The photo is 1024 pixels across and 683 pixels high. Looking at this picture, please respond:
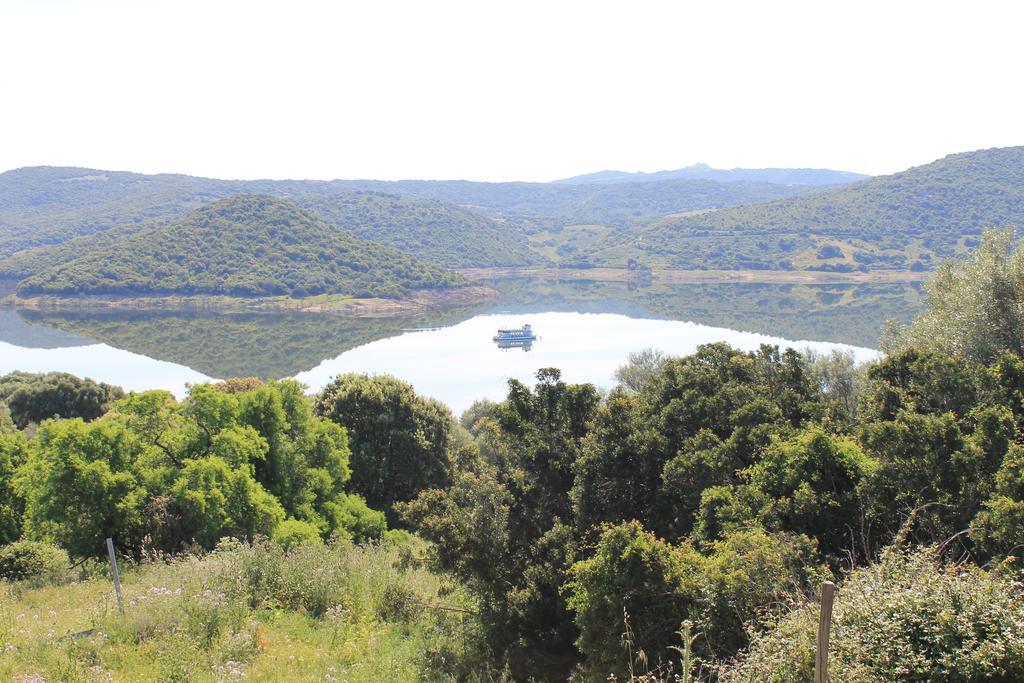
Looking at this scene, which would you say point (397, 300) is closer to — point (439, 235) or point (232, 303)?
point (232, 303)

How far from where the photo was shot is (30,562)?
1208 centimetres

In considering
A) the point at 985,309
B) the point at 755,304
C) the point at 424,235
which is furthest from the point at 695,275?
the point at 985,309

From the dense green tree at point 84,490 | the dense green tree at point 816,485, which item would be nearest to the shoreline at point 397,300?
the dense green tree at point 816,485

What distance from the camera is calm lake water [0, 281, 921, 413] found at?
58406mm

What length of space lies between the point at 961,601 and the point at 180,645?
24.3 feet

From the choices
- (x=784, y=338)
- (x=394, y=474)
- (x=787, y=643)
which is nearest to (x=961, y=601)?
(x=787, y=643)

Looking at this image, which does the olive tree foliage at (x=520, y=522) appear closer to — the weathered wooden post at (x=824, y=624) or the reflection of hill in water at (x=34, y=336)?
the weathered wooden post at (x=824, y=624)

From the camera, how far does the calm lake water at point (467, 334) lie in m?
58.4

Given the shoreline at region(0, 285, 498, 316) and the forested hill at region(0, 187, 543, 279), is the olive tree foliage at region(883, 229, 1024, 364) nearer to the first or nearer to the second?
the shoreline at region(0, 285, 498, 316)

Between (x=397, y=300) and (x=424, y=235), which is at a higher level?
(x=424, y=235)

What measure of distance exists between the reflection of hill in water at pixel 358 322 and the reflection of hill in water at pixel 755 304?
0.43 ft

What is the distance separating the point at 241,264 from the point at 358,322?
34.0m

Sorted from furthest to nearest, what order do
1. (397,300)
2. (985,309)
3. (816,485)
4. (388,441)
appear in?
(397,300) < (388,441) < (985,309) < (816,485)

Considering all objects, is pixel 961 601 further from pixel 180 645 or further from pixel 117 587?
pixel 117 587
